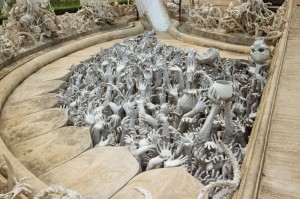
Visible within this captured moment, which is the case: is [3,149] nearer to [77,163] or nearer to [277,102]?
[77,163]

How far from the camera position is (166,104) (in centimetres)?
643

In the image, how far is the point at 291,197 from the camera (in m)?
2.95

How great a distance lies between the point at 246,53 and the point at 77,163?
6.29 m

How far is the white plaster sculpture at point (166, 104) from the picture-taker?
4.93 m

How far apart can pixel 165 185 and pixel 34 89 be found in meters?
4.29

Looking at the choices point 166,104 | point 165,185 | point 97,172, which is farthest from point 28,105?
point 165,185

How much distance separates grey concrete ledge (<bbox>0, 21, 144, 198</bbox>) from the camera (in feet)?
13.5

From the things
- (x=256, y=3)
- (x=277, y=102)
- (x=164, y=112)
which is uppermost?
(x=256, y=3)

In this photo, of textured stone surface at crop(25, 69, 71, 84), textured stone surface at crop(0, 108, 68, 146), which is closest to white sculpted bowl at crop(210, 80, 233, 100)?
textured stone surface at crop(0, 108, 68, 146)

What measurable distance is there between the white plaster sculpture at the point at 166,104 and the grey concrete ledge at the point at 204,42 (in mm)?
938

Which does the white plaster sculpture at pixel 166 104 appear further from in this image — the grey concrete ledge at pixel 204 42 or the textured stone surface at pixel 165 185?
the grey concrete ledge at pixel 204 42

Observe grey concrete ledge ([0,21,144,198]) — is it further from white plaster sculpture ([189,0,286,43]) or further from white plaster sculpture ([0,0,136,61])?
white plaster sculpture ([189,0,286,43])

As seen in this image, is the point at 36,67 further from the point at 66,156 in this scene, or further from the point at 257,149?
the point at 257,149

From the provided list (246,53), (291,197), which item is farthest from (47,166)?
(246,53)
